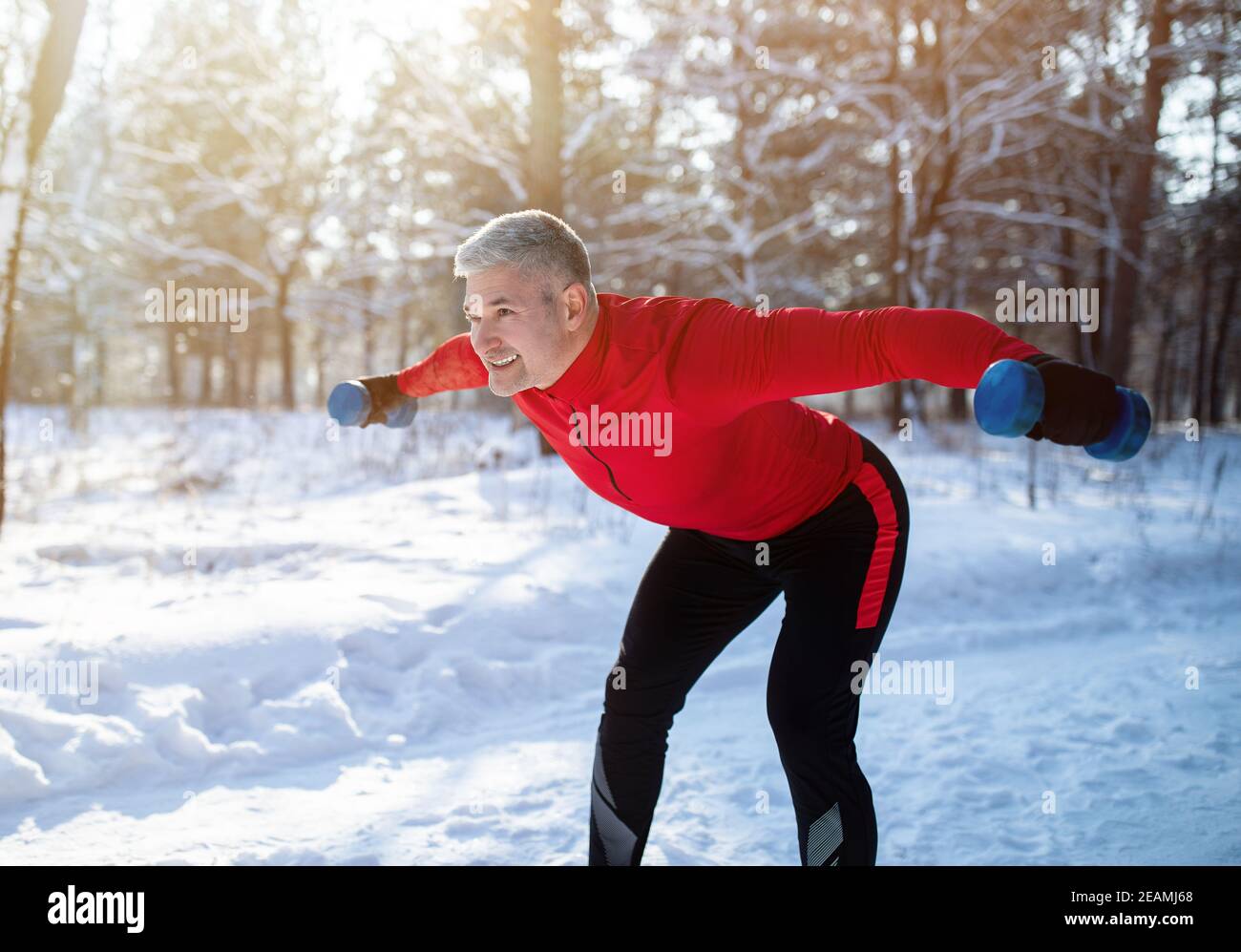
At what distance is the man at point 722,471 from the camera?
77.0 inches

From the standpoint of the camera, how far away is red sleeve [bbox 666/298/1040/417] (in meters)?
1.71

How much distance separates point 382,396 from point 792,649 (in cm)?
165

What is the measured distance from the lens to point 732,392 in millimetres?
2012

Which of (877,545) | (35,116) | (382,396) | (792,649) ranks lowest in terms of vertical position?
(792,649)

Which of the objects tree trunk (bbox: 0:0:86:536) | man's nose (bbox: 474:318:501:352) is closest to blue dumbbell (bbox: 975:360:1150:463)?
man's nose (bbox: 474:318:501:352)

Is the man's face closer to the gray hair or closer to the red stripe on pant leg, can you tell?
the gray hair

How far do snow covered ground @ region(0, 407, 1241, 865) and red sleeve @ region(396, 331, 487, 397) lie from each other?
1639 mm

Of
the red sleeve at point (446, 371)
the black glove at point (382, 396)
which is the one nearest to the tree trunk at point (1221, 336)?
the red sleeve at point (446, 371)

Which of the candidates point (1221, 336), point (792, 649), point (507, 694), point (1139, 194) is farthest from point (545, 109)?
point (1221, 336)

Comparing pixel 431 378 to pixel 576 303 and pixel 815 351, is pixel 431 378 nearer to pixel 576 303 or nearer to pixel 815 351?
pixel 576 303

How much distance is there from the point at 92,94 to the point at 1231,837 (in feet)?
68.1

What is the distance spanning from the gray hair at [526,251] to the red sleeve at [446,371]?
694 mm
